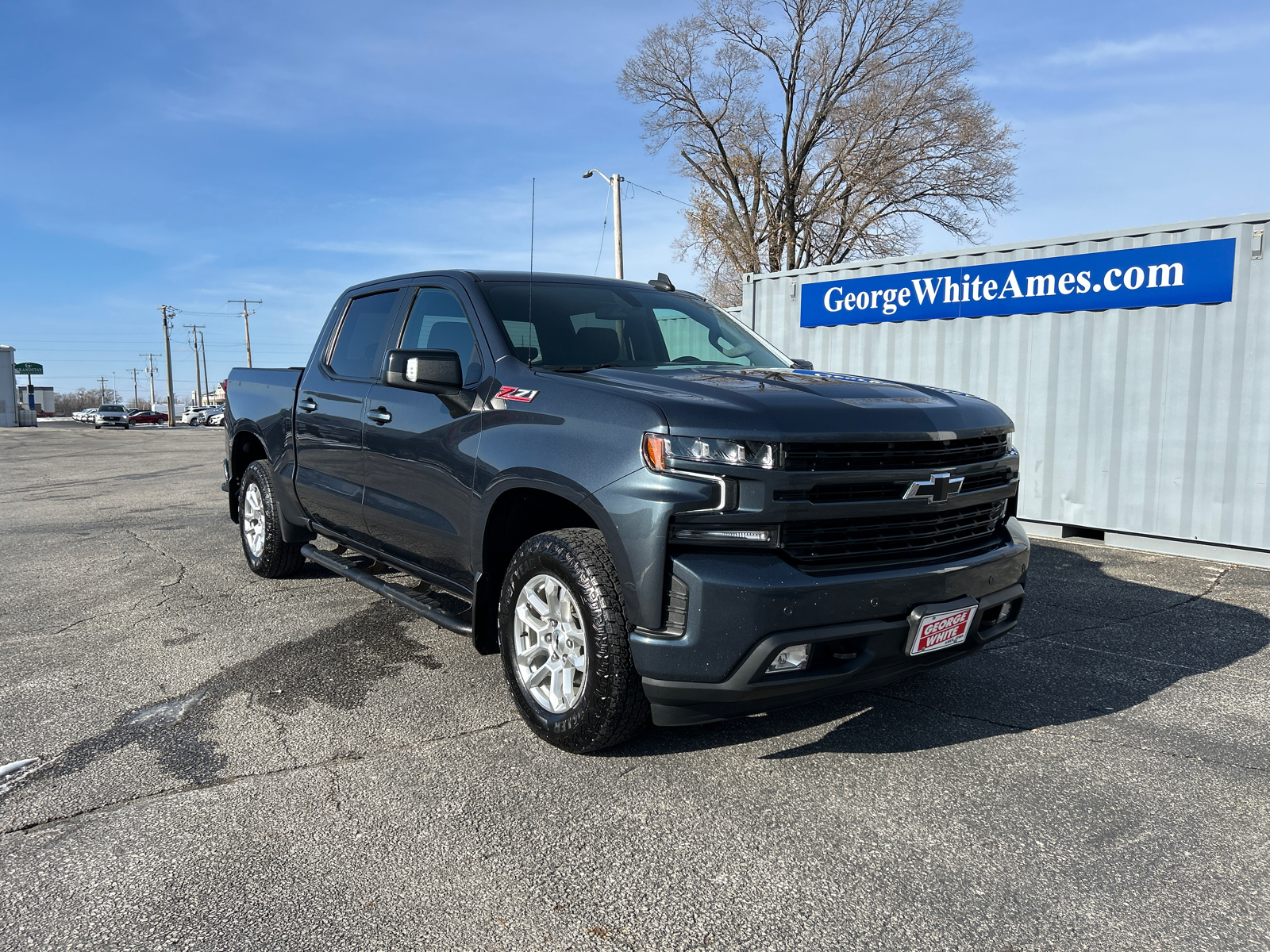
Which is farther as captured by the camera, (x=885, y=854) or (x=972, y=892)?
(x=885, y=854)

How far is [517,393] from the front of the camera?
11.7 feet

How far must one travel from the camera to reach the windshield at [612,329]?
3.93 m

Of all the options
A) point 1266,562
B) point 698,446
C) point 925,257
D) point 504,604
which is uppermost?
point 925,257

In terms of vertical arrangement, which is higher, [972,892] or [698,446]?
[698,446]

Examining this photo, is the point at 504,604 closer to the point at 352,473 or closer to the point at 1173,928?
the point at 352,473

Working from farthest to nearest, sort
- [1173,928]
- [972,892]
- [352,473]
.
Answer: [352,473], [972,892], [1173,928]

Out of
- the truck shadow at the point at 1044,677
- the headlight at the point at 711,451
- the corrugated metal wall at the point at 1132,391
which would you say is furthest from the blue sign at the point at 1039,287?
the headlight at the point at 711,451

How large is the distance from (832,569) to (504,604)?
4.31 feet

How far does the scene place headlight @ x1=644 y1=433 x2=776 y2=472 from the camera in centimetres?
283

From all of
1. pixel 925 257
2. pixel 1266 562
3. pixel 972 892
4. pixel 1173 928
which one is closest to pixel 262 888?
pixel 972 892

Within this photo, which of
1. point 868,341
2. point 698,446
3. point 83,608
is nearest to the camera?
point 698,446

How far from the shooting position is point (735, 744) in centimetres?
346

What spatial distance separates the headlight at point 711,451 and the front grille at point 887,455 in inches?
3.0

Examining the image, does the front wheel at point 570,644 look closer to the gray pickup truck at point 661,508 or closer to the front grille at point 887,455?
the gray pickup truck at point 661,508
